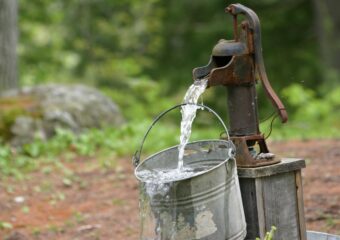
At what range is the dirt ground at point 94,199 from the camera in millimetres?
4605

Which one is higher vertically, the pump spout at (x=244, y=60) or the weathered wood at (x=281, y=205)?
the pump spout at (x=244, y=60)

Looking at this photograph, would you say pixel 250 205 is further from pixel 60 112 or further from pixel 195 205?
pixel 60 112

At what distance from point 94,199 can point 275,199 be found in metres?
2.57

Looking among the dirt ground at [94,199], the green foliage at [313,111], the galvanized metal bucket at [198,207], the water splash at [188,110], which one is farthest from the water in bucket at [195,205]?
the green foliage at [313,111]

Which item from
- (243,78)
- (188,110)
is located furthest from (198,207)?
(243,78)

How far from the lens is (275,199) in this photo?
331 cm

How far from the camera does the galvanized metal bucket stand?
2854mm

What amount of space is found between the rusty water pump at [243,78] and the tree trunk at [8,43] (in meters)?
5.98

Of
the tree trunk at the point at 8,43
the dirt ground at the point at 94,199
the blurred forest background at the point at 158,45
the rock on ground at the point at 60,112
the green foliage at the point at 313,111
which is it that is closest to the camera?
the dirt ground at the point at 94,199

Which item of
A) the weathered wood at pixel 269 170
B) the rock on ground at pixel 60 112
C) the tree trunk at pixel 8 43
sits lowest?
the weathered wood at pixel 269 170

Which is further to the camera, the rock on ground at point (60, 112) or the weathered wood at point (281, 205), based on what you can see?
the rock on ground at point (60, 112)

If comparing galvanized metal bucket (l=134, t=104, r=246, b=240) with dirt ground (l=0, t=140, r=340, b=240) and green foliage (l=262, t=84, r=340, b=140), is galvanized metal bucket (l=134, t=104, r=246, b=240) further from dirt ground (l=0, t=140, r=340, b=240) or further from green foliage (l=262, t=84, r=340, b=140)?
green foliage (l=262, t=84, r=340, b=140)

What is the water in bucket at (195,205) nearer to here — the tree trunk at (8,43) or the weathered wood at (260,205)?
the weathered wood at (260,205)

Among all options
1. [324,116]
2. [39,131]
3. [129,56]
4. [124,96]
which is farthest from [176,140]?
[129,56]
